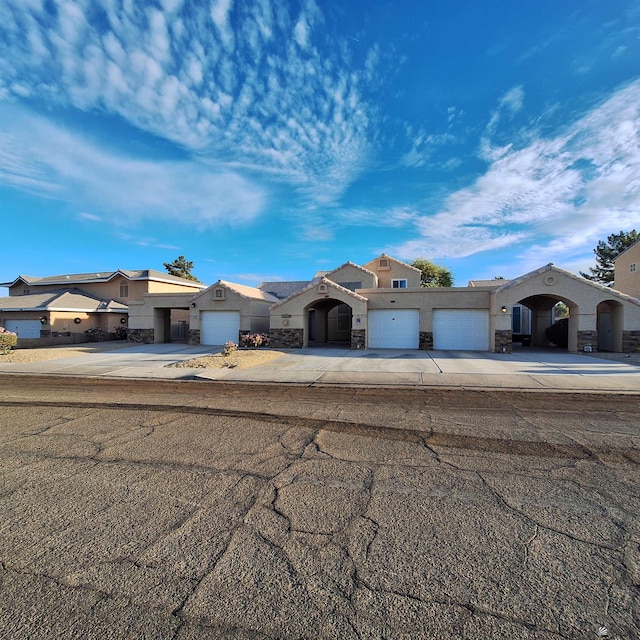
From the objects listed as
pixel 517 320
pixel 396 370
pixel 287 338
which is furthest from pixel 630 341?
pixel 287 338

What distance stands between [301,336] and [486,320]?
34.0ft

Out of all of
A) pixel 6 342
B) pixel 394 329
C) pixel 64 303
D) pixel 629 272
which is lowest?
pixel 6 342

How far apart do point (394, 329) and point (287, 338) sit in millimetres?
6252

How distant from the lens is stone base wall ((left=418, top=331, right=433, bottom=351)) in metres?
20.8

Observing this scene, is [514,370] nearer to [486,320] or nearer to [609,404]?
[609,404]

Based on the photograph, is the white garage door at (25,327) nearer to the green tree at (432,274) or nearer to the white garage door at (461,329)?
the white garage door at (461,329)

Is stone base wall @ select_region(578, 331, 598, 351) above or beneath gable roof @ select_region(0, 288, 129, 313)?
beneath

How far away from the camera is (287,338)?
2150 cm

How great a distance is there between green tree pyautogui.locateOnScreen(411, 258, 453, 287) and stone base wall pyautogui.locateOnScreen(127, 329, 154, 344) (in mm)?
35108

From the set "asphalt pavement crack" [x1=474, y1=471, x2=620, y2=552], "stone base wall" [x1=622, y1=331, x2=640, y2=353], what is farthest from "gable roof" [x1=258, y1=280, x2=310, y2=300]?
"asphalt pavement crack" [x1=474, y1=471, x2=620, y2=552]

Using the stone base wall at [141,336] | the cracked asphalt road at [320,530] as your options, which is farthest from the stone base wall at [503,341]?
the stone base wall at [141,336]

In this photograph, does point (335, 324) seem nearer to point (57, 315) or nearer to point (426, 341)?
point (426, 341)

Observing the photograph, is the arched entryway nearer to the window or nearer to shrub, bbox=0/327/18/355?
the window

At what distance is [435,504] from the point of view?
12.3 ft
